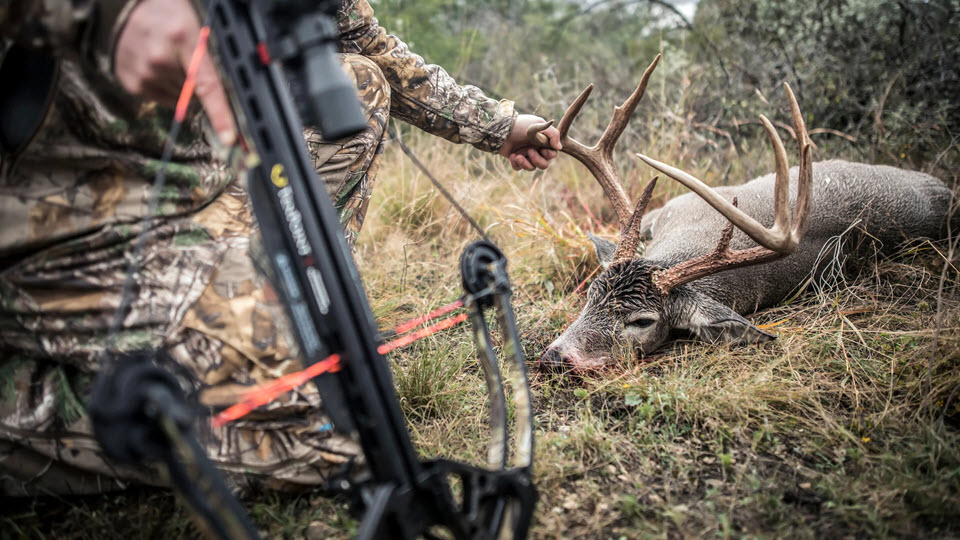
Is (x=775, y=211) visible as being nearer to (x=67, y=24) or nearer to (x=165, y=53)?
(x=165, y=53)

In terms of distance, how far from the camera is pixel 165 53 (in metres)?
1.38

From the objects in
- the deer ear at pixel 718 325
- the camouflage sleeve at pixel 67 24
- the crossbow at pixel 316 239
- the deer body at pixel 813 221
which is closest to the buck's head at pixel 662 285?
the deer ear at pixel 718 325

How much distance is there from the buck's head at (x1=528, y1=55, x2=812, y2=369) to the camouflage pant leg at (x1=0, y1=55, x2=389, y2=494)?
1255 millimetres

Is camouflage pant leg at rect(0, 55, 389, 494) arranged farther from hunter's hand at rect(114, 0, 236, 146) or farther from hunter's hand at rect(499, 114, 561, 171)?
hunter's hand at rect(499, 114, 561, 171)

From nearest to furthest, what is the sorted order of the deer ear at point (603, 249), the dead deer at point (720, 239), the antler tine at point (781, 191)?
the antler tine at point (781, 191), the dead deer at point (720, 239), the deer ear at point (603, 249)

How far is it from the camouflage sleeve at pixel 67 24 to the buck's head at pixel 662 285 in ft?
5.38

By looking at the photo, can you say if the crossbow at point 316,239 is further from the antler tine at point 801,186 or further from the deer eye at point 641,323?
the antler tine at point 801,186

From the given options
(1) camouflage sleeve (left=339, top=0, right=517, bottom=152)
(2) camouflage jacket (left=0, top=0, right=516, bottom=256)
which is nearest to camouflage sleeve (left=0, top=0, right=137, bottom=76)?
(2) camouflage jacket (left=0, top=0, right=516, bottom=256)

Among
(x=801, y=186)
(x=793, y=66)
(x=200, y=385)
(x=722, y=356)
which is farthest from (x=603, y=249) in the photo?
(x=793, y=66)

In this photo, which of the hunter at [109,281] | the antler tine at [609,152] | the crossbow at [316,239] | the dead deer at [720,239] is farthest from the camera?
the antler tine at [609,152]

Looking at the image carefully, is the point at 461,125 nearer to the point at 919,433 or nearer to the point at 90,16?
the point at 90,16

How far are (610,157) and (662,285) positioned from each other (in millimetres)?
819

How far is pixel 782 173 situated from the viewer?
8.33ft

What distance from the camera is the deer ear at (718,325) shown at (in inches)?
108
